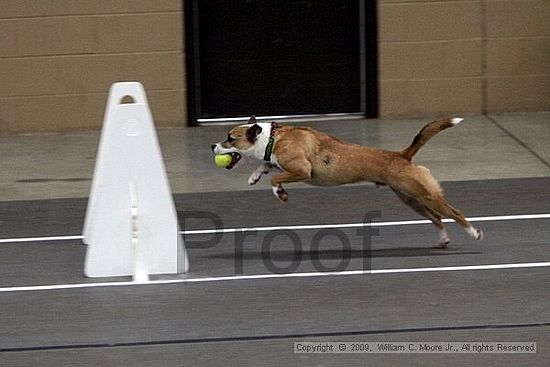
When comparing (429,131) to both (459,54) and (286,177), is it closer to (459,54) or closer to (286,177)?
(286,177)

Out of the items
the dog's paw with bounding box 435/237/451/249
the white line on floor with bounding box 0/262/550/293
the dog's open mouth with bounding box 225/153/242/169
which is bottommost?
the white line on floor with bounding box 0/262/550/293

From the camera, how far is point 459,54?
13984 millimetres

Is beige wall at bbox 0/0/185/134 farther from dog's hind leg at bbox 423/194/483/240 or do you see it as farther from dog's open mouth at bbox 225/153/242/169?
dog's hind leg at bbox 423/194/483/240

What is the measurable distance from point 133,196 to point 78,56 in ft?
18.8

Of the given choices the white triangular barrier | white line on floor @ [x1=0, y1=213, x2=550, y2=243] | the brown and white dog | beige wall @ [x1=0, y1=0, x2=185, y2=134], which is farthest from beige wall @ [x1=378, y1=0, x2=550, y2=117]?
the white triangular barrier

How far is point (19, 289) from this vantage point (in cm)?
816

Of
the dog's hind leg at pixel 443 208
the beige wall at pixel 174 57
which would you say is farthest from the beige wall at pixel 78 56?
the dog's hind leg at pixel 443 208

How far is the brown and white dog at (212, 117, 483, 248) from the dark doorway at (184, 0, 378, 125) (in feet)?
17.8

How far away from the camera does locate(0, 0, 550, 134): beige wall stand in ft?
44.7

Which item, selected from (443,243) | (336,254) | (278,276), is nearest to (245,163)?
(336,254)

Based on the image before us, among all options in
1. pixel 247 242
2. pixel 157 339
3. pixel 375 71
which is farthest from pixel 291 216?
pixel 375 71

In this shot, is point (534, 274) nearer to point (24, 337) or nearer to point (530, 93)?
point (24, 337)

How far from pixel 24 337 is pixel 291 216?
3.51 m

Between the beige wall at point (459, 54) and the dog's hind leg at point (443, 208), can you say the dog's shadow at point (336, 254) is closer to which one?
the dog's hind leg at point (443, 208)
